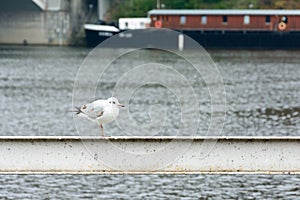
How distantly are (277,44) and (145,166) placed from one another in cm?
9179

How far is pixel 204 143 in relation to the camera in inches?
540

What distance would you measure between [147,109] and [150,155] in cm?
3035

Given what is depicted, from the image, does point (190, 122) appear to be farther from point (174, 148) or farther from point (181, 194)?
point (174, 148)

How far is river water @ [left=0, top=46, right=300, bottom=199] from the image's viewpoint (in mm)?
24953

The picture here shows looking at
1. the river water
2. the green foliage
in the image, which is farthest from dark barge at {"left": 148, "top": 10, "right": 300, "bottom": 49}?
the river water

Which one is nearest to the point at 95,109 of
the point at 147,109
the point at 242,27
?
the point at 147,109

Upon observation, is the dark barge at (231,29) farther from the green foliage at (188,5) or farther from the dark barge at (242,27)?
the green foliage at (188,5)

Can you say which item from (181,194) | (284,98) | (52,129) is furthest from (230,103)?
(181,194)

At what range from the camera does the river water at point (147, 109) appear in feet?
81.9

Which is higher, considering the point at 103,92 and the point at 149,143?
the point at 149,143

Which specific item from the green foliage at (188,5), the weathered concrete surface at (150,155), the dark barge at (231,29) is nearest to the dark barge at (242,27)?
the dark barge at (231,29)

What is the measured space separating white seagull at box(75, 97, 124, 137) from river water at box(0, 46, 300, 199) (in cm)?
1075

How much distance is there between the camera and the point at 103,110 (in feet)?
42.0

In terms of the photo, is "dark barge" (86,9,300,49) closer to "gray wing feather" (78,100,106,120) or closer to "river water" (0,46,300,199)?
"river water" (0,46,300,199)
